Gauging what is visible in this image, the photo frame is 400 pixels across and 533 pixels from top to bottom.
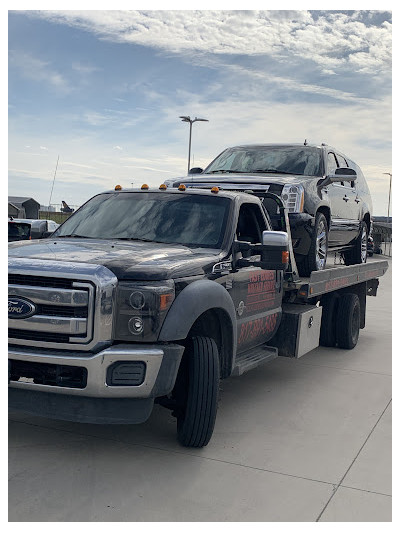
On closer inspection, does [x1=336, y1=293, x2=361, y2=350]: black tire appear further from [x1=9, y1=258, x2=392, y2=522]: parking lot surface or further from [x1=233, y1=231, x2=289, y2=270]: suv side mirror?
[x1=233, y1=231, x2=289, y2=270]: suv side mirror

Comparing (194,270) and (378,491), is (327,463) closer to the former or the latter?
(378,491)

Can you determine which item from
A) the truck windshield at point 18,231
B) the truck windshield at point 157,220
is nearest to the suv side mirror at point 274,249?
the truck windshield at point 157,220

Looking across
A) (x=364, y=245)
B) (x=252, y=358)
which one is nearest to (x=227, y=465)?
(x=252, y=358)

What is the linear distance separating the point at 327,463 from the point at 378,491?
531 mm

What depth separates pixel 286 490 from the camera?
14.3 ft

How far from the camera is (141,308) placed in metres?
4.53

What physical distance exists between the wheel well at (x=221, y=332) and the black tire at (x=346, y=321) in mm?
4096

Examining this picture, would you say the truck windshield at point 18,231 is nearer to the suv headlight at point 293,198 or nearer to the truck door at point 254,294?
the suv headlight at point 293,198

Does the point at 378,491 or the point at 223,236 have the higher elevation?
the point at 223,236

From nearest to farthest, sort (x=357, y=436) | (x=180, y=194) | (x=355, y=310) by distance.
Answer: (x=357, y=436), (x=180, y=194), (x=355, y=310)

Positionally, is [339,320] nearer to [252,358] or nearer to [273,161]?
[273,161]

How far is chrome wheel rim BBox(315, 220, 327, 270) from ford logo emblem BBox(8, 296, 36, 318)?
14.3ft
